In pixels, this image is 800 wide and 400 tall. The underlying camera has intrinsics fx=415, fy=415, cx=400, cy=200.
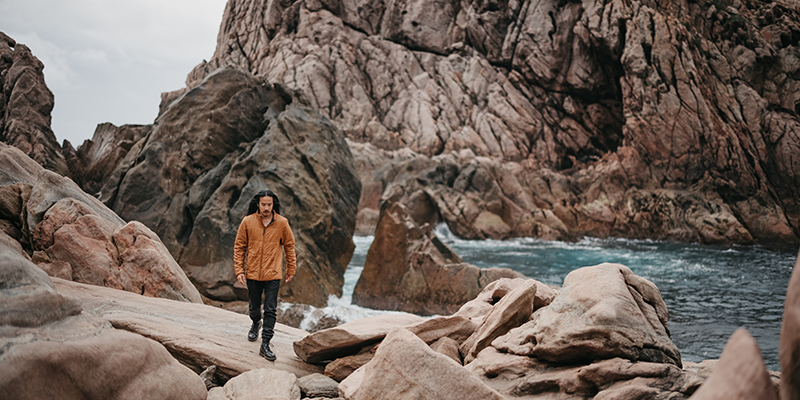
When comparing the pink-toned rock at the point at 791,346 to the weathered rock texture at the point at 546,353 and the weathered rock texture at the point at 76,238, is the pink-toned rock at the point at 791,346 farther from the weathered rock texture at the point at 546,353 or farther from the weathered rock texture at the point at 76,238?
the weathered rock texture at the point at 76,238

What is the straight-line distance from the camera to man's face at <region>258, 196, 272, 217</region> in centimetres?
576

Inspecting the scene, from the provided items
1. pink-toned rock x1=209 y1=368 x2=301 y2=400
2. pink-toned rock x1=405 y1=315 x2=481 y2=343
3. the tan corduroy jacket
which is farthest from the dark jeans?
pink-toned rock x1=405 y1=315 x2=481 y2=343

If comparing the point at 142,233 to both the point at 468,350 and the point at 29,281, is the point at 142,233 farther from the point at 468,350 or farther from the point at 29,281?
the point at 468,350

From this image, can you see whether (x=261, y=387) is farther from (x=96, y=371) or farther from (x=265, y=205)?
(x=265, y=205)

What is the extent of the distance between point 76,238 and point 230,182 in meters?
7.89

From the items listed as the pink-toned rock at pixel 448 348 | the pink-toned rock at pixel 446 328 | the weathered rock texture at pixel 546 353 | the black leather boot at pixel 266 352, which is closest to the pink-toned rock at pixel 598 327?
the weathered rock texture at pixel 546 353

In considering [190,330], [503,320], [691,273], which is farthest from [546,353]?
[691,273]

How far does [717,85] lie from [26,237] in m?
41.7

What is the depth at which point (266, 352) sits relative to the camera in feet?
18.0

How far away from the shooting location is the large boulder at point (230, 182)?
45.4ft

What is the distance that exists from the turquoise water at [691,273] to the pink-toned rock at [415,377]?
9034 millimetres

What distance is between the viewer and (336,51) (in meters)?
55.1

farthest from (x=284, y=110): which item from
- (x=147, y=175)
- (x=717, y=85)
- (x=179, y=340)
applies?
(x=717, y=85)

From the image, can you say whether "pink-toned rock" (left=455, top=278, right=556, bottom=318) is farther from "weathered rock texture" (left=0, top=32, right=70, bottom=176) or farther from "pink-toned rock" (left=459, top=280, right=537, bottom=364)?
"weathered rock texture" (left=0, top=32, right=70, bottom=176)
